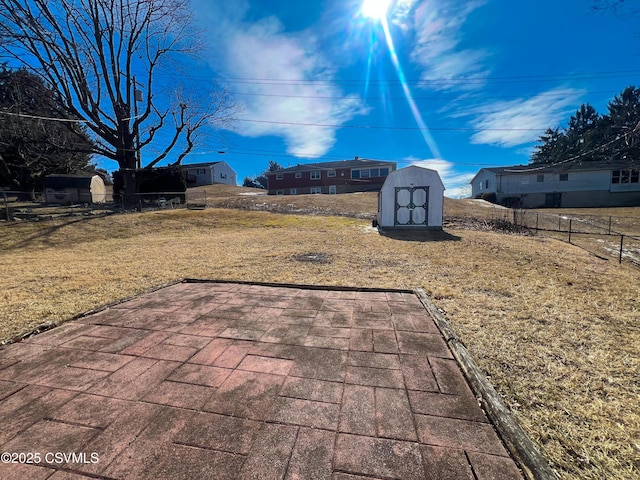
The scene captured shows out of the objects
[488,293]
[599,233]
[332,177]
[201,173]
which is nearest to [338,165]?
[332,177]

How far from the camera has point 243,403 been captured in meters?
2.03

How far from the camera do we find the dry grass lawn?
6.54 feet

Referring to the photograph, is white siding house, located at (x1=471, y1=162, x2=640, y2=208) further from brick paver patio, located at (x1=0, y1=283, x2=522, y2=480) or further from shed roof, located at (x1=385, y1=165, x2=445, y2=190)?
brick paver patio, located at (x1=0, y1=283, x2=522, y2=480)

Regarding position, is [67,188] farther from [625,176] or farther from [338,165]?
[625,176]

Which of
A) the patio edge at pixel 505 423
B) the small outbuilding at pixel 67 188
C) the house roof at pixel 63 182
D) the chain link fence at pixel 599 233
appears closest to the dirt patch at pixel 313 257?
the patio edge at pixel 505 423

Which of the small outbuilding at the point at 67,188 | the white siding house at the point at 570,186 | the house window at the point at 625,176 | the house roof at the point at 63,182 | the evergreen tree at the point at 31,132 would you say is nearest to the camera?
the evergreen tree at the point at 31,132

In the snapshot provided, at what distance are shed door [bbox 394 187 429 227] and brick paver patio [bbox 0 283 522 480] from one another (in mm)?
11554

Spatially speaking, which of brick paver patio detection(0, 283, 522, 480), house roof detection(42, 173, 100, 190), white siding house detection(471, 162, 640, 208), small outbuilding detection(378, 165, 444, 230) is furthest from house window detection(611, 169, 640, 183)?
house roof detection(42, 173, 100, 190)

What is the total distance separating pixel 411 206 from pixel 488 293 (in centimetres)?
1008

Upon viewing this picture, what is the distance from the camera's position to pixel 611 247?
11727mm

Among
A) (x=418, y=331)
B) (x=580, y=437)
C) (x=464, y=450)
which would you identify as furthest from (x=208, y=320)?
(x=580, y=437)

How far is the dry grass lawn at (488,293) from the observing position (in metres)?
1.99

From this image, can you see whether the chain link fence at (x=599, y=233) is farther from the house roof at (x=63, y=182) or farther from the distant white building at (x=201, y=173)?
the distant white building at (x=201, y=173)

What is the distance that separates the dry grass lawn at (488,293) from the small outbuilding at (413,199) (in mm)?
3123
